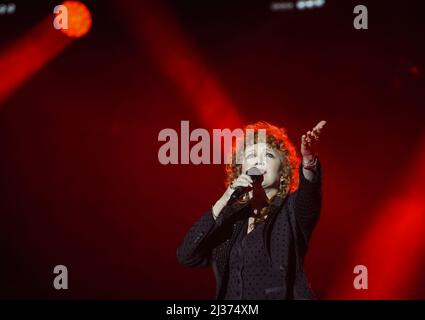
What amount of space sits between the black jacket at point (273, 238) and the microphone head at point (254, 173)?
11 cm

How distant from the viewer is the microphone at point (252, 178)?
222 centimetres

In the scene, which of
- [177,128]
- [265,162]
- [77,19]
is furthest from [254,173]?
[77,19]

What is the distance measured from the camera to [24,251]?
3184 mm

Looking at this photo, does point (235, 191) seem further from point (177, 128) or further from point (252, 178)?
point (177, 128)

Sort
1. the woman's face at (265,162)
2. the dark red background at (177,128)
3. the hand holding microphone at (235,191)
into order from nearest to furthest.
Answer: the hand holding microphone at (235,191), the woman's face at (265,162), the dark red background at (177,128)

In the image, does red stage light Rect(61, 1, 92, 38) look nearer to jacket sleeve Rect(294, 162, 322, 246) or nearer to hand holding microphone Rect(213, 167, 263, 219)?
hand holding microphone Rect(213, 167, 263, 219)

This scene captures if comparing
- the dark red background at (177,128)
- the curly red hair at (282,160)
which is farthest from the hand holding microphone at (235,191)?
the dark red background at (177,128)

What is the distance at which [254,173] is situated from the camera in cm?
230

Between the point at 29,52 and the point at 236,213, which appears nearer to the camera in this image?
the point at 236,213

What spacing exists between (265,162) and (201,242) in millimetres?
432

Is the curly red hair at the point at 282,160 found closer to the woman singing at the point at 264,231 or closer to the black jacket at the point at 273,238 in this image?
the woman singing at the point at 264,231

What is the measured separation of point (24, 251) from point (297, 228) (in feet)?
5.56
